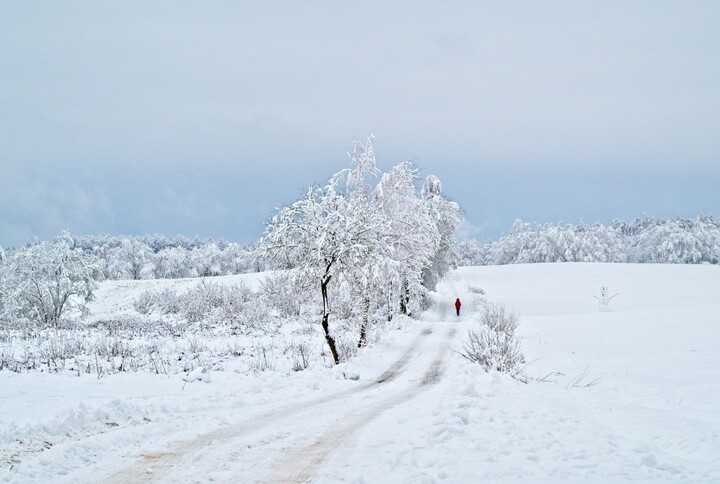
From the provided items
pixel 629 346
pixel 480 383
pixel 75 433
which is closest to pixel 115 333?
pixel 75 433

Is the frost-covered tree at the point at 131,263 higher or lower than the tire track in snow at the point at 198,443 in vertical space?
higher

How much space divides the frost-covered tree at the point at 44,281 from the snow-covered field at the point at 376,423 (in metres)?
23.1

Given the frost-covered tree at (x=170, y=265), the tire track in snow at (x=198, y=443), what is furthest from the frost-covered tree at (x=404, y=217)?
the frost-covered tree at (x=170, y=265)

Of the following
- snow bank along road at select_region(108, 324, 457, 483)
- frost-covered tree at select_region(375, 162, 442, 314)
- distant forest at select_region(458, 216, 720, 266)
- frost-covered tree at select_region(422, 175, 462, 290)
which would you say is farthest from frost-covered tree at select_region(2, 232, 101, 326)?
distant forest at select_region(458, 216, 720, 266)

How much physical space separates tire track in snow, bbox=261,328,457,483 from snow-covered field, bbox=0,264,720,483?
0.03 m

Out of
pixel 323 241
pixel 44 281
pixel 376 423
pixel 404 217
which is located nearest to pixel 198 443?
pixel 376 423

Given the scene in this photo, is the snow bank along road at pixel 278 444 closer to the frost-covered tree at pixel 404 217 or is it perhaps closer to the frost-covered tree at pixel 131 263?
the frost-covered tree at pixel 404 217

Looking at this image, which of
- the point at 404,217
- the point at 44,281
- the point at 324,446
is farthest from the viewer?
the point at 44,281

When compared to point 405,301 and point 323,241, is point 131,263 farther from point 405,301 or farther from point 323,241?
point 323,241

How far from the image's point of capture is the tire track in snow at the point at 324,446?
5625 millimetres

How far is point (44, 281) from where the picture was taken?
30.7m

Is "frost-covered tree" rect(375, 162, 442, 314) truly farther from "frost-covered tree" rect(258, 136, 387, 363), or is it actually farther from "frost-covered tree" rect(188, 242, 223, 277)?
"frost-covered tree" rect(188, 242, 223, 277)

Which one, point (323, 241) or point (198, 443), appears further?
point (323, 241)

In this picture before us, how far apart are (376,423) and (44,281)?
103 feet
